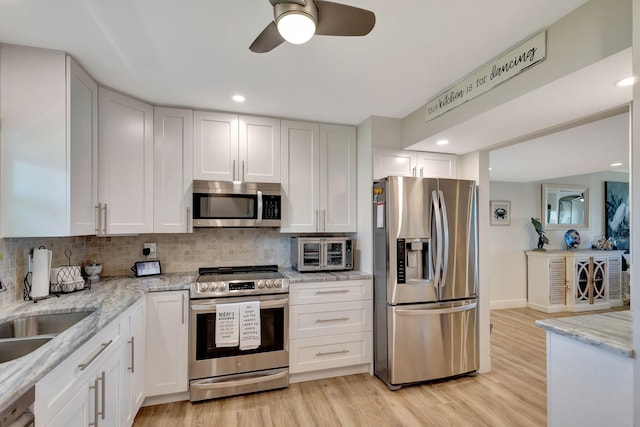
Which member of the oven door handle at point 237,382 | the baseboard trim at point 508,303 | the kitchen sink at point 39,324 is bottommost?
the baseboard trim at point 508,303

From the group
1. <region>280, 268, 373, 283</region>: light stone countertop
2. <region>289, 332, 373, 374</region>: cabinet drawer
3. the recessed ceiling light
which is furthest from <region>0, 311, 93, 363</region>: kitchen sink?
the recessed ceiling light

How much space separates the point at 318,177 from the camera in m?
2.94

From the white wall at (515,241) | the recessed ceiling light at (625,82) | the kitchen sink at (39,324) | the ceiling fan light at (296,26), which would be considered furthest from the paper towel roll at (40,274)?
the white wall at (515,241)

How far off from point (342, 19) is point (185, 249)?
2.47 m

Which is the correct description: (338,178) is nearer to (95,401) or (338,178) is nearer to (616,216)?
(95,401)

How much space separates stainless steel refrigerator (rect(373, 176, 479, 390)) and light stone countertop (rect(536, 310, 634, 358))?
109 cm

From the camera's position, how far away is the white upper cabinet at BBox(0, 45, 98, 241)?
1.69m

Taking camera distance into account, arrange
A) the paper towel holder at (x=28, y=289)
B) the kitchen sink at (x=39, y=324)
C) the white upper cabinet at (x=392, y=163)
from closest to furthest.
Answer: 1. the kitchen sink at (x=39, y=324)
2. the paper towel holder at (x=28, y=289)
3. the white upper cabinet at (x=392, y=163)

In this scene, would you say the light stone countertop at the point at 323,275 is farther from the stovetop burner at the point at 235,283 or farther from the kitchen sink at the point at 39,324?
the kitchen sink at the point at 39,324

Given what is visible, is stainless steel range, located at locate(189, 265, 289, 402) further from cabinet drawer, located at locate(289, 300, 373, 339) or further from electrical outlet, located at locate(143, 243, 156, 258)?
Answer: electrical outlet, located at locate(143, 243, 156, 258)

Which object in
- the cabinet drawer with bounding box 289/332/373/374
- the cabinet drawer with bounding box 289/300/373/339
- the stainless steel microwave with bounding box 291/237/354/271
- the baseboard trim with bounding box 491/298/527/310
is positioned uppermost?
the stainless steel microwave with bounding box 291/237/354/271

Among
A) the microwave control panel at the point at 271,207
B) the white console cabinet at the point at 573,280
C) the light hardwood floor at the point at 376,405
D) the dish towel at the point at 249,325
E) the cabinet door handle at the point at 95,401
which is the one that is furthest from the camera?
the white console cabinet at the point at 573,280

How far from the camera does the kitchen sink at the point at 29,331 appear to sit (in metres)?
1.30

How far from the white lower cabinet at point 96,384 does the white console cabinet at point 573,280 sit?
5688mm
